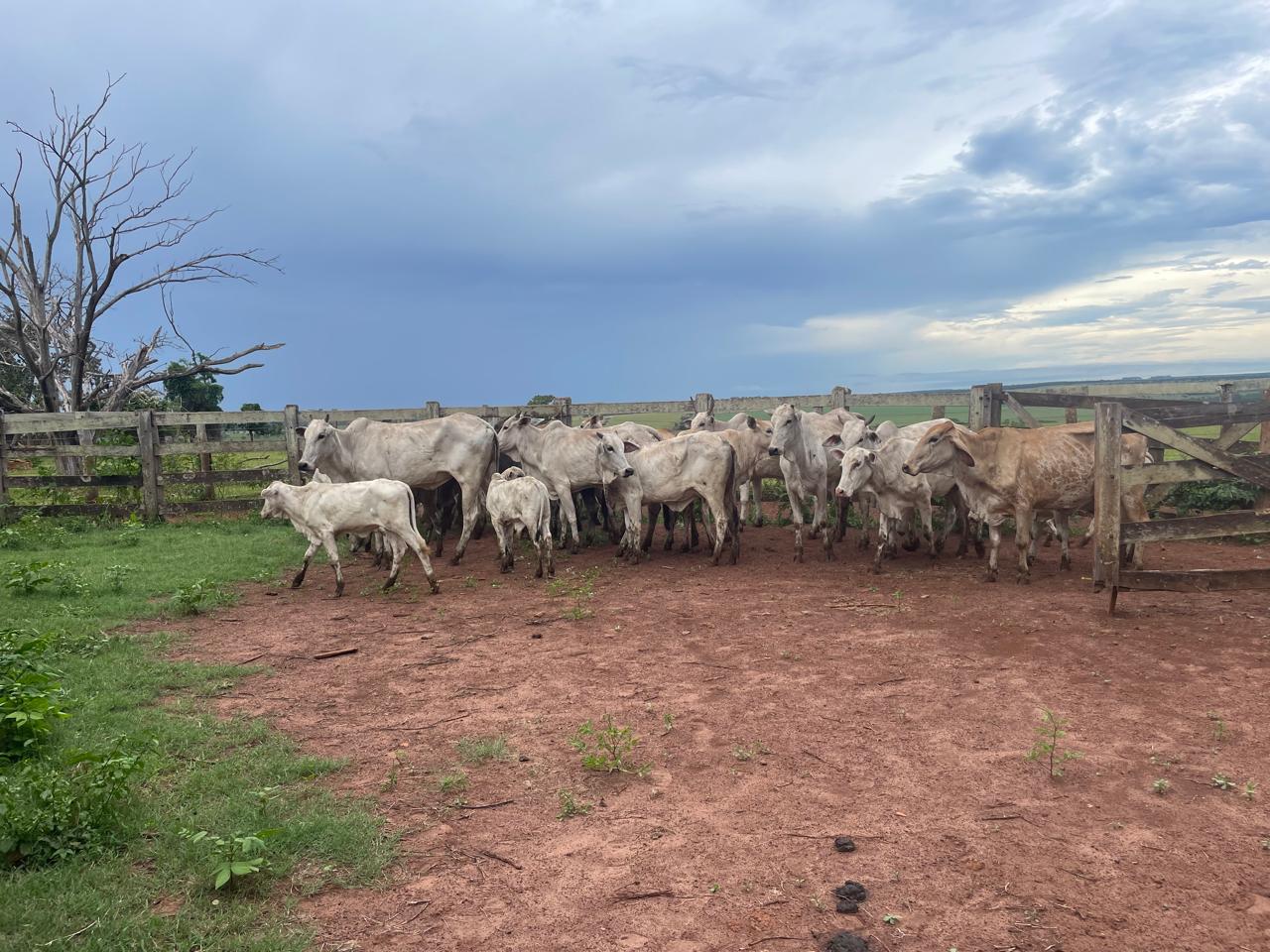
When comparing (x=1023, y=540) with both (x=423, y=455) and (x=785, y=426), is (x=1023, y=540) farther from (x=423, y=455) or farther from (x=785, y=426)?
(x=423, y=455)

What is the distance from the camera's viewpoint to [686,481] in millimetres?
11984

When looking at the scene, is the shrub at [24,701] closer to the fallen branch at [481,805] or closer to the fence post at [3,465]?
the fallen branch at [481,805]

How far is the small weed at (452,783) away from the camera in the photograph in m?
4.70

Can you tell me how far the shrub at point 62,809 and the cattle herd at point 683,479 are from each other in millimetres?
5879

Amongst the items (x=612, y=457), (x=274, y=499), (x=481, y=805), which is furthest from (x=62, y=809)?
(x=612, y=457)

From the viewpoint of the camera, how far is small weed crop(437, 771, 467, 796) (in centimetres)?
470

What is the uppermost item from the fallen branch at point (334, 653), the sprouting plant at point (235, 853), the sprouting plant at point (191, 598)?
the sprouting plant at point (191, 598)

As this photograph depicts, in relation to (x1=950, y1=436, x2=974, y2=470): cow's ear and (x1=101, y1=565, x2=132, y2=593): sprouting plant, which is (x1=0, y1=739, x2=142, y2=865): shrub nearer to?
(x1=101, y1=565, x2=132, y2=593): sprouting plant

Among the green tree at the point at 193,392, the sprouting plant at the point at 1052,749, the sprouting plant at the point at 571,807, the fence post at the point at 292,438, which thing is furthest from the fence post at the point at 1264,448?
the green tree at the point at 193,392

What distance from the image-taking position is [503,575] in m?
11.3

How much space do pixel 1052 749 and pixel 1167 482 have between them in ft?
14.0

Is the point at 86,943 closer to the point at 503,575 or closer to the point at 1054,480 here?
the point at 503,575

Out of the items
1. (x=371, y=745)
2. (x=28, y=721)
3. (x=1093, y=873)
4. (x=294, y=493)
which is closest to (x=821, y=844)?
(x=1093, y=873)

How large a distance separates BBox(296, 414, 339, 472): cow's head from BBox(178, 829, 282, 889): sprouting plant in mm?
8894
